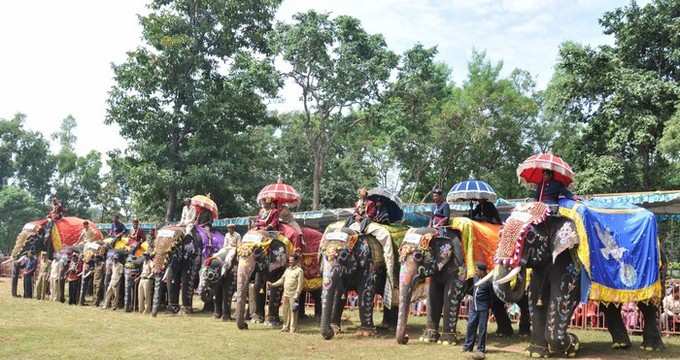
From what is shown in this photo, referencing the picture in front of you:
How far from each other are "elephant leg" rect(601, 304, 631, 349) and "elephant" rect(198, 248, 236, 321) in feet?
23.3

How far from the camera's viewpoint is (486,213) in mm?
11297

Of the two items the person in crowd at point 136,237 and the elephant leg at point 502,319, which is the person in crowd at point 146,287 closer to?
the person in crowd at point 136,237

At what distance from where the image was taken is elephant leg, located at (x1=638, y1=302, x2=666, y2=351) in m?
9.35

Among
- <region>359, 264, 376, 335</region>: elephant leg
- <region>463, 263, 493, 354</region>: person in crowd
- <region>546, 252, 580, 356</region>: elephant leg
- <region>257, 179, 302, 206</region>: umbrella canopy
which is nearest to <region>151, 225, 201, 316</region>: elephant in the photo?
<region>257, 179, 302, 206</region>: umbrella canopy

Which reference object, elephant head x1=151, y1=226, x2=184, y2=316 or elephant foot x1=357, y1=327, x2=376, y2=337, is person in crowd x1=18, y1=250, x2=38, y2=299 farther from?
elephant foot x1=357, y1=327, x2=376, y2=337

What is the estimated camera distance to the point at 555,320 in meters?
8.68

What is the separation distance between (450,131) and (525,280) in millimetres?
22735

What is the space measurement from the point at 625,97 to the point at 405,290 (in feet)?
53.8

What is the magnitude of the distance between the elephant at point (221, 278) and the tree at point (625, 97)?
14307mm

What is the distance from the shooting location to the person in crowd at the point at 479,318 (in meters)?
8.70

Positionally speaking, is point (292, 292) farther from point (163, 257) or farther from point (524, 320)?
point (524, 320)

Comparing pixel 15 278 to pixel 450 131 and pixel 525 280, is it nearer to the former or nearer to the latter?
pixel 525 280

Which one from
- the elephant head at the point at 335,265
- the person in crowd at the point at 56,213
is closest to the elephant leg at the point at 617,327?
the elephant head at the point at 335,265

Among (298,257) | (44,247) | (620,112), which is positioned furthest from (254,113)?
(298,257)
